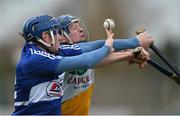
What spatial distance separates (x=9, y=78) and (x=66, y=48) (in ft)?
54.6

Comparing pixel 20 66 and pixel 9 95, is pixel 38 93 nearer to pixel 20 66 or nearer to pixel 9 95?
pixel 20 66

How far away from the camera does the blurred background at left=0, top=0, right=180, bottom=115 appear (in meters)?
24.8

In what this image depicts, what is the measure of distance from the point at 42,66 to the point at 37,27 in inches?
16.5

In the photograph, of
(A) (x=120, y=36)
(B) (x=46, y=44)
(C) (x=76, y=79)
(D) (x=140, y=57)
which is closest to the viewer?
(B) (x=46, y=44)

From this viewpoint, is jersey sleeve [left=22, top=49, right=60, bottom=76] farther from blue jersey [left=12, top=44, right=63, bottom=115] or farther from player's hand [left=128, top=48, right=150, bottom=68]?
player's hand [left=128, top=48, right=150, bottom=68]

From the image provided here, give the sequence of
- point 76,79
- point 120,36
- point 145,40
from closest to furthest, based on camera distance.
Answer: point 145,40
point 76,79
point 120,36

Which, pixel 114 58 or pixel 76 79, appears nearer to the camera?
pixel 114 58

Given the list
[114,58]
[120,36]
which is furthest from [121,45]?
[120,36]

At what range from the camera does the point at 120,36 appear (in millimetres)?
27234

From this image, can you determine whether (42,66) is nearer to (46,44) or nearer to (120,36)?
(46,44)

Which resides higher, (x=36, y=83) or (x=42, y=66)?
(x=42, y=66)

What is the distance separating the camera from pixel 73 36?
10023 mm

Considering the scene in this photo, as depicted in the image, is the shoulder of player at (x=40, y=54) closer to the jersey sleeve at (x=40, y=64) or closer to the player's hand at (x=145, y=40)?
the jersey sleeve at (x=40, y=64)

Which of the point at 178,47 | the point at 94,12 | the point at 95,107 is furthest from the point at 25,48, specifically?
the point at 94,12
